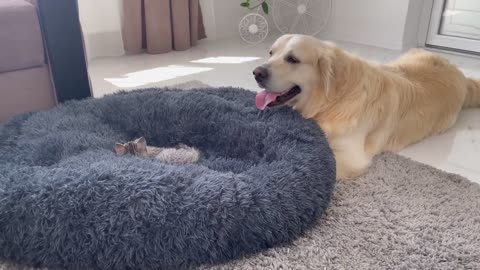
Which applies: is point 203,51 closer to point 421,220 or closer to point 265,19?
point 265,19

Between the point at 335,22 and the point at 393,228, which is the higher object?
the point at 335,22

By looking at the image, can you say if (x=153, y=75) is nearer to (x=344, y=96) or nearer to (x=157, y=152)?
(x=157, y=152)

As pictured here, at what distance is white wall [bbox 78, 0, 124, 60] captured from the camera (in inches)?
117

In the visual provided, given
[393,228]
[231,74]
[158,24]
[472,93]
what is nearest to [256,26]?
[158,24]

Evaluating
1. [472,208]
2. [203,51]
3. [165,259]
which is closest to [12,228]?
[165,259]

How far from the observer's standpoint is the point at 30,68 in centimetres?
176

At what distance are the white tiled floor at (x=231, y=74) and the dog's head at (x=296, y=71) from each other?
0.53 metres

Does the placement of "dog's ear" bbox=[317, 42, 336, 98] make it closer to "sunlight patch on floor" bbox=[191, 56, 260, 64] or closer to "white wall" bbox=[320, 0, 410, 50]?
"sunlight patch on floor" bbox=[191, 56, 260, 64]

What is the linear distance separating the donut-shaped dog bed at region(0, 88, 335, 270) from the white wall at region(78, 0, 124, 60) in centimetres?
180

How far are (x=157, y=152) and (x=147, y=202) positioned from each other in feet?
1.45

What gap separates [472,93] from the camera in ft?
7.02

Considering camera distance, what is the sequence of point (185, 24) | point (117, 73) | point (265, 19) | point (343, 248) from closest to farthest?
point (343, 248) < point (117, 73) < point (185, 24) < point (265, 19)

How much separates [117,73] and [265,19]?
5.28ft

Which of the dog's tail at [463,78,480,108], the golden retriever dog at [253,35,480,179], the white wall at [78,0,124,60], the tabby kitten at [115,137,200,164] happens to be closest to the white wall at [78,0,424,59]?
the white wall at [78,0,124,60]
